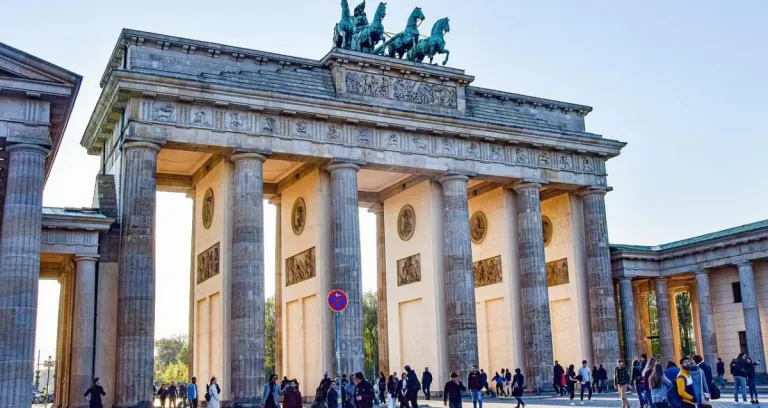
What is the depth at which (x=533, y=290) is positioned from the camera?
3606cm

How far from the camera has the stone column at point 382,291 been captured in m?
39.6

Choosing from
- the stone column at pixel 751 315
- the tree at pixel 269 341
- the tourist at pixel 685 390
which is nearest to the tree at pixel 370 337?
the tree at pixel 269 341

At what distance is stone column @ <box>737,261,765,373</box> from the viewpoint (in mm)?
36125

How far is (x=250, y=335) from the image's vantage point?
95.2ft

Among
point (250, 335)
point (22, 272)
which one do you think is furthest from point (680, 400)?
point (250, 335)

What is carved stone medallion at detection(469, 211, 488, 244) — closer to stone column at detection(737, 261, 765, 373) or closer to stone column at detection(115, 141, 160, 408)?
stone column at detection(737, 261, 765, 373)

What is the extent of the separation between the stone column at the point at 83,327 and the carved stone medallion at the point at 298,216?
9.67 metres

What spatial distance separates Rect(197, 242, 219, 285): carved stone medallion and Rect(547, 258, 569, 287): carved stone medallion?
17.6 meters

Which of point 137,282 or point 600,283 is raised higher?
point 600,283

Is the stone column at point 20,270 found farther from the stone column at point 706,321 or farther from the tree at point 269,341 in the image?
the tree at point 269,341

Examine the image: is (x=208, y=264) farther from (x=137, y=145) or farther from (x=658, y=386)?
(x=658, y=386)

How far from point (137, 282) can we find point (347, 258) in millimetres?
8267

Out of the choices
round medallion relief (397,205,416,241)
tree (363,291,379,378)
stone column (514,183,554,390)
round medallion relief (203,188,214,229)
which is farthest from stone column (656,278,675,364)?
tree (363,291,379,378)

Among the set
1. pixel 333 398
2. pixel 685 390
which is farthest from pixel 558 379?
pixel 685 390
